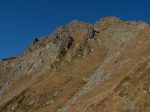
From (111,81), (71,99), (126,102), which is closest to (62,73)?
(71,99)

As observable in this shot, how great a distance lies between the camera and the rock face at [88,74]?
57688 mm

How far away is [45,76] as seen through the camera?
334 ft

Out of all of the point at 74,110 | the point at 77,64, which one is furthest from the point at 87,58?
the point at 74,110

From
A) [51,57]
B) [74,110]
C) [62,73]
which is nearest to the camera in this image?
[74,110]

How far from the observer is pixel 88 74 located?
88562 millimetres

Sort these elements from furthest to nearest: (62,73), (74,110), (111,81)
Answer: (62,73) → (111,81) → (74,110)

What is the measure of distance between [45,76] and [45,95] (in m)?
15.5

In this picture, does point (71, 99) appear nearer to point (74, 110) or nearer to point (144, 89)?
point (74, 110)

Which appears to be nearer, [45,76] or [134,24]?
[45,76]

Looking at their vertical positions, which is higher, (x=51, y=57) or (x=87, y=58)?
(x=51, y=57)

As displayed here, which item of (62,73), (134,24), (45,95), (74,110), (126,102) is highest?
(134,24)

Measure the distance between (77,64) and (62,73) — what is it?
566cm

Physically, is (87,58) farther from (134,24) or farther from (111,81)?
(111,81)

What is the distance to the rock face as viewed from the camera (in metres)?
57.7
